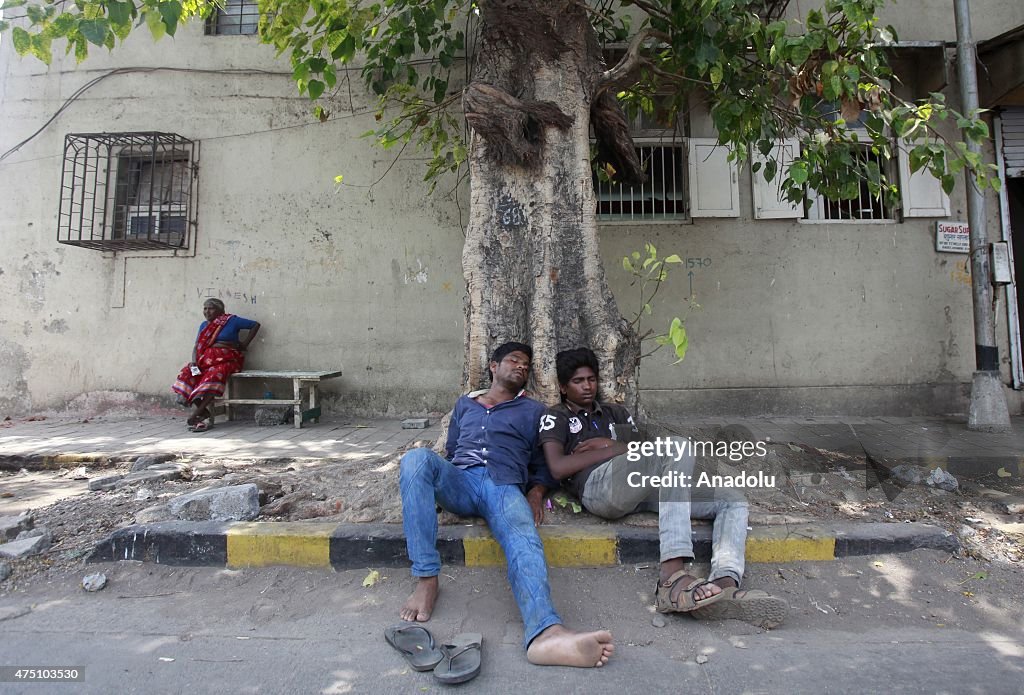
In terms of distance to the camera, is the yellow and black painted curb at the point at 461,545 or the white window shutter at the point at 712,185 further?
the white window shutter at the point at 712,185

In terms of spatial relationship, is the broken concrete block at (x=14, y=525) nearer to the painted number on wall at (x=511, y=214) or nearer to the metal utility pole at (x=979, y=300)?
the painted number on wall at (x=511, y=214)

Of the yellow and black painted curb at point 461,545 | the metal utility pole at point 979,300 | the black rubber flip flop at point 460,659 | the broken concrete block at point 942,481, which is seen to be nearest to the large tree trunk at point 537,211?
the yellow and black painted curb at point 461,545

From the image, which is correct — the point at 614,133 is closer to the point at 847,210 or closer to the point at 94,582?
the point at 847,210

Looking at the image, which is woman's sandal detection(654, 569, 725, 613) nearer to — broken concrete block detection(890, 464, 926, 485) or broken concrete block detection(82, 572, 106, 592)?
broken concrete block detection(890, 464, 926, 485)

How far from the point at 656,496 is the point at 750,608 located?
0.71 metres

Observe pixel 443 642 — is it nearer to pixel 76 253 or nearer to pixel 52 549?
pixel 52 549

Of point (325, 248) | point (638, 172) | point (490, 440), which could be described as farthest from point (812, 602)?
point (325, 248)

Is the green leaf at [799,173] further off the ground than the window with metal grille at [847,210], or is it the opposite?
the window with metal grille at [847,210]

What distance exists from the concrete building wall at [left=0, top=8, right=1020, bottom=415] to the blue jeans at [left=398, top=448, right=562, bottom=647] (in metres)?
4.22

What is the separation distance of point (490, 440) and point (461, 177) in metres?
4.86

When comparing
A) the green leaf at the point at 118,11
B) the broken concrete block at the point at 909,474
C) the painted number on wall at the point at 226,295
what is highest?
the green leaf at the point at 118,11

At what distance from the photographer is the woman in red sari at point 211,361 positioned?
247 inches

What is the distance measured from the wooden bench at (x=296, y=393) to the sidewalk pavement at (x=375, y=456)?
203 mm

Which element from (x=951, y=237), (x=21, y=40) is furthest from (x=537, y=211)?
(x=951, y=237)
